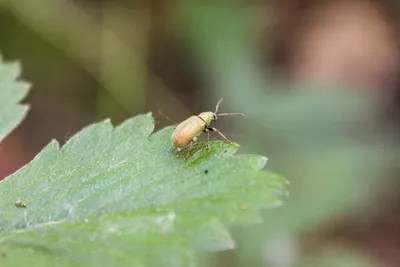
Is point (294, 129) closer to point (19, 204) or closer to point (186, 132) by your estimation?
point (186, 132)

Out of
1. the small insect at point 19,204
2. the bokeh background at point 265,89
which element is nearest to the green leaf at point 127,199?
the small insect at point 19,204

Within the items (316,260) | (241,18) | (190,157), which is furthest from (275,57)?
(190,157)

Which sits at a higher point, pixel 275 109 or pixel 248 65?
pixel 248 65

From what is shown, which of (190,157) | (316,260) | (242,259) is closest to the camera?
(190,157)

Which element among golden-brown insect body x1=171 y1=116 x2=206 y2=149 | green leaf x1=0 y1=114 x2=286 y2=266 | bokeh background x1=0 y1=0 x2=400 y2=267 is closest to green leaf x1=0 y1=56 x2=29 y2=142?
green leaf x1=0 y1=114 x2=286 y2=266

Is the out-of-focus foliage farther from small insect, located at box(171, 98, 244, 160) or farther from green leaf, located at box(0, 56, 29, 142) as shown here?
green leaf, located at box(0, 56, 29, 142)

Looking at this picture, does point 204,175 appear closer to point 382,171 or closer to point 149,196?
point 149,196

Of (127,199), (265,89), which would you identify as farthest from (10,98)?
(265,89)
